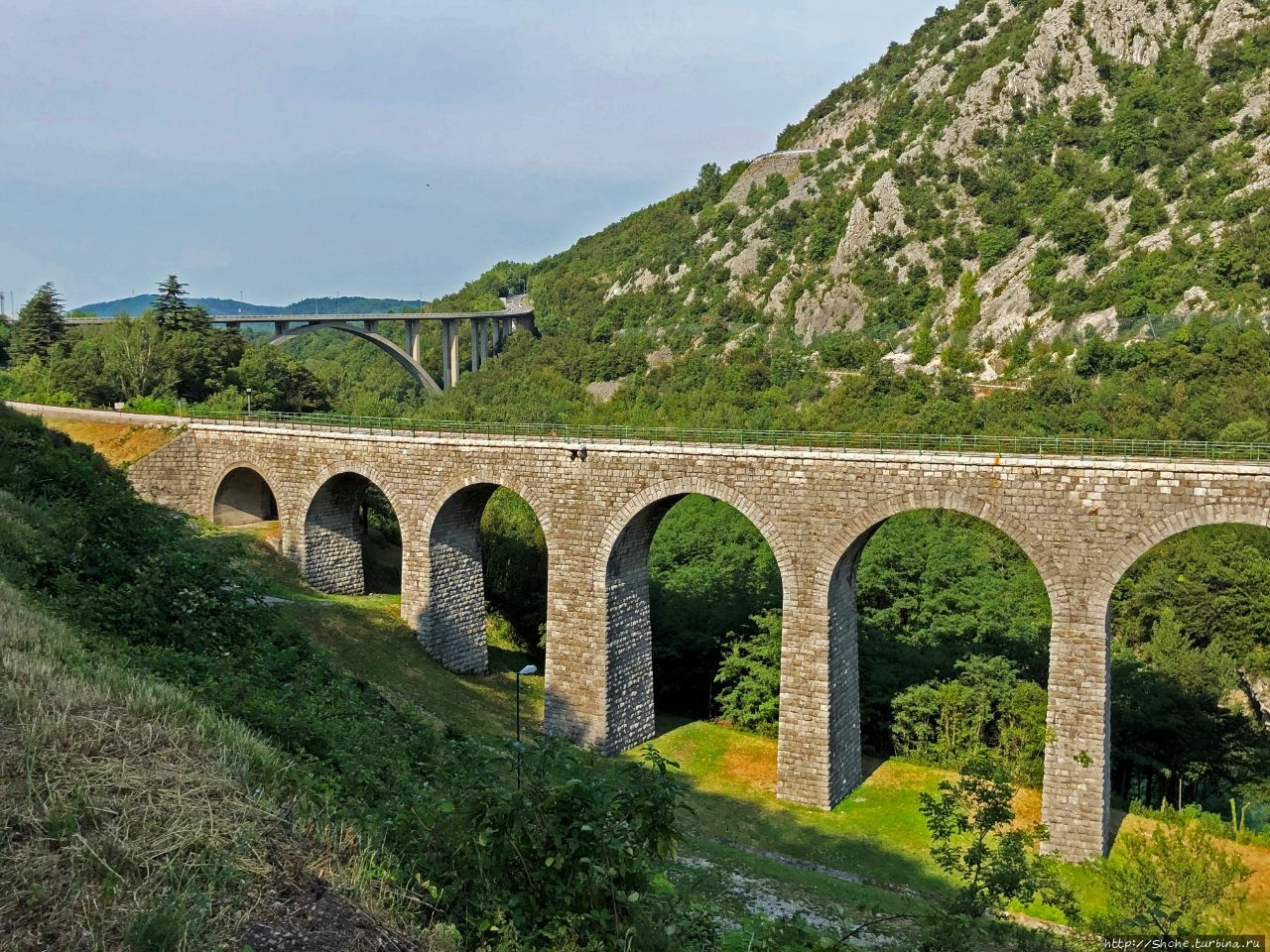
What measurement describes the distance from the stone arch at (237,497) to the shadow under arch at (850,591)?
2436cm

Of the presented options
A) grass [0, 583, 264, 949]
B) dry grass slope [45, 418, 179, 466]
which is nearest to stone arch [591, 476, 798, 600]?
grass [0, 583, 264, 949]

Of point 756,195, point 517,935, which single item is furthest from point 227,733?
point 756,195

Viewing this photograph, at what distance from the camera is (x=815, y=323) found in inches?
2827

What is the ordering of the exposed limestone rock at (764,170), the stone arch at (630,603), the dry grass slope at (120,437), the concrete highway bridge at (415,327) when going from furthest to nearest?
1. the exposed limestone rock at (764,170)
2. the concrete highway bridge at (415,327)
3. the dry grass slope at (120,437)
4. the stone arch at (630,603)

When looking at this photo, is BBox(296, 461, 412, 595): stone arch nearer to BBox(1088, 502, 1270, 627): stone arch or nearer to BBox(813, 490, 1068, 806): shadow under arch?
BBox(813, 490, 1068, 806): shadow under arch

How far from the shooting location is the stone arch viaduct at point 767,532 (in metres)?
21.6

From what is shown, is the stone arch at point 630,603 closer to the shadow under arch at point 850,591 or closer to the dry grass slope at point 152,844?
the shadow under arch at point 850,591

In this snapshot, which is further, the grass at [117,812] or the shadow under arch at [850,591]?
the shadow under arch at [850,591]

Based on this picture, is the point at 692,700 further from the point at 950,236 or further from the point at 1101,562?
the point at 950,236

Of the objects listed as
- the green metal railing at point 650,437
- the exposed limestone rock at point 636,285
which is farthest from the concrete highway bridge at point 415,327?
the green metal railing at point 650,437

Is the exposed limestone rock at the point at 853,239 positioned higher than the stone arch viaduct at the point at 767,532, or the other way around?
the exposed limestone rock at the point at 853,239

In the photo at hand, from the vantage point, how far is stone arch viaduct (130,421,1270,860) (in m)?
21.6

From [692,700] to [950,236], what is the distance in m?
47.2

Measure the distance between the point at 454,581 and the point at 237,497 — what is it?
1322 cm
